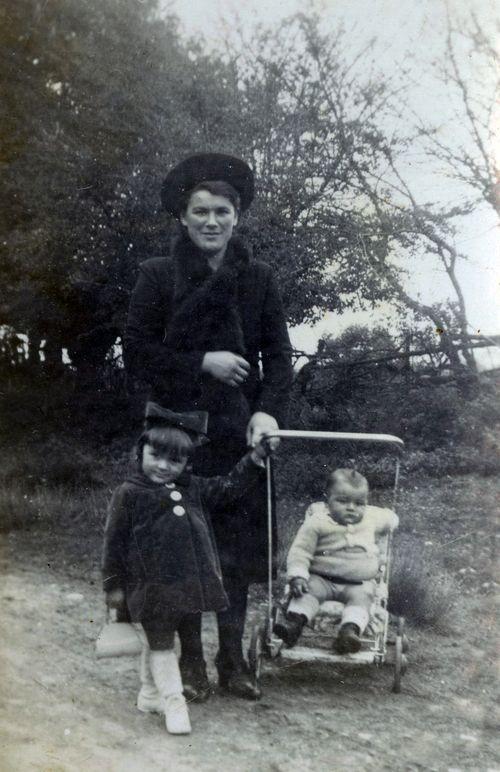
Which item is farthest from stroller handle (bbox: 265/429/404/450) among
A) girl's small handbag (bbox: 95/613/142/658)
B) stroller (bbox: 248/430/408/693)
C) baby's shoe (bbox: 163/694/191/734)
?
baby's shoe (bbox: 163/694/191/734)

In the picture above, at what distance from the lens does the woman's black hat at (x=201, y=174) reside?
305 cm

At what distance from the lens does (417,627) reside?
4445 millimetres

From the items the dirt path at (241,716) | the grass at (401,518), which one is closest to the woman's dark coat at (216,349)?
the dirt path at (241,716)

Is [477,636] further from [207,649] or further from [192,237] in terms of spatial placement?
[192,237]

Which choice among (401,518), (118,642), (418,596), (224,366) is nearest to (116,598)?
(118,642)

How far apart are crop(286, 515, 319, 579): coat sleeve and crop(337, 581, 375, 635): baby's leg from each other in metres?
0.21

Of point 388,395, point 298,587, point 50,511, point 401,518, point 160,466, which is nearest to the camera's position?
point 160,466

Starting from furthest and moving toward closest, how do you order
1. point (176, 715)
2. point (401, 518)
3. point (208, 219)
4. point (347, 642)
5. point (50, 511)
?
point (401, 518)
point (50, 511)
point (347, 642)
point (208, 219)
point (176, 715)

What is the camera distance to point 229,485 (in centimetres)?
311

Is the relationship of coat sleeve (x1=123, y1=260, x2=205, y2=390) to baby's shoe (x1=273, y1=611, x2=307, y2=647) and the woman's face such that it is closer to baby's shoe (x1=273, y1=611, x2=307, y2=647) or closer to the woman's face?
the woman's face

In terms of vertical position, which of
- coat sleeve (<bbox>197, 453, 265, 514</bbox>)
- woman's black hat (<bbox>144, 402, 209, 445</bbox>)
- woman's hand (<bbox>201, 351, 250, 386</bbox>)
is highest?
woman's hand (<bbox>201, 351, 250, 386</bbox>)

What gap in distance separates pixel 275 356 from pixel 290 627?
1.19 metres

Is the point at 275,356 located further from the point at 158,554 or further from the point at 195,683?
the point at 195,683

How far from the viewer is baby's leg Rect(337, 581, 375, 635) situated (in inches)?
132
